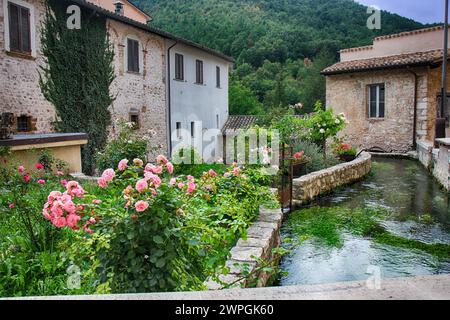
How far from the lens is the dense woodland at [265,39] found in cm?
3216

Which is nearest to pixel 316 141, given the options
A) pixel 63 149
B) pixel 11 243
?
pixel 63 149

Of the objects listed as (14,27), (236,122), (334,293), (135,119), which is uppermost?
(14,27)

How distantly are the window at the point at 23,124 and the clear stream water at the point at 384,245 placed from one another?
25.8 feet

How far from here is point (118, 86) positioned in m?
14.8

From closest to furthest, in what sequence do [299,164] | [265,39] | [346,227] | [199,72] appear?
[346,227], [299,164], [199,72], [265,39]

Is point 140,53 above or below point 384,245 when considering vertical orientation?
above

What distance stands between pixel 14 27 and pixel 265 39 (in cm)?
2839

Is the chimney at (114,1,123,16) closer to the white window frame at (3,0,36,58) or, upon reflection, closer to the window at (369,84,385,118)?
the white window frame at (3,0,36,58)

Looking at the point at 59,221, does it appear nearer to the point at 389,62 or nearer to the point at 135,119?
the point at 135,119

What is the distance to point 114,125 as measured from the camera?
14.5 m

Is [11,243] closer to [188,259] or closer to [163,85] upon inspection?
[188,259]

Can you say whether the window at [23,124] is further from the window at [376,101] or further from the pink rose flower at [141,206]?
the window at [376,101]

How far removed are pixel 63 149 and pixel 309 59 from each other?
3227cm

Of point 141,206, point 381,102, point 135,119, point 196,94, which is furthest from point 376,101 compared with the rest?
point 141,206
